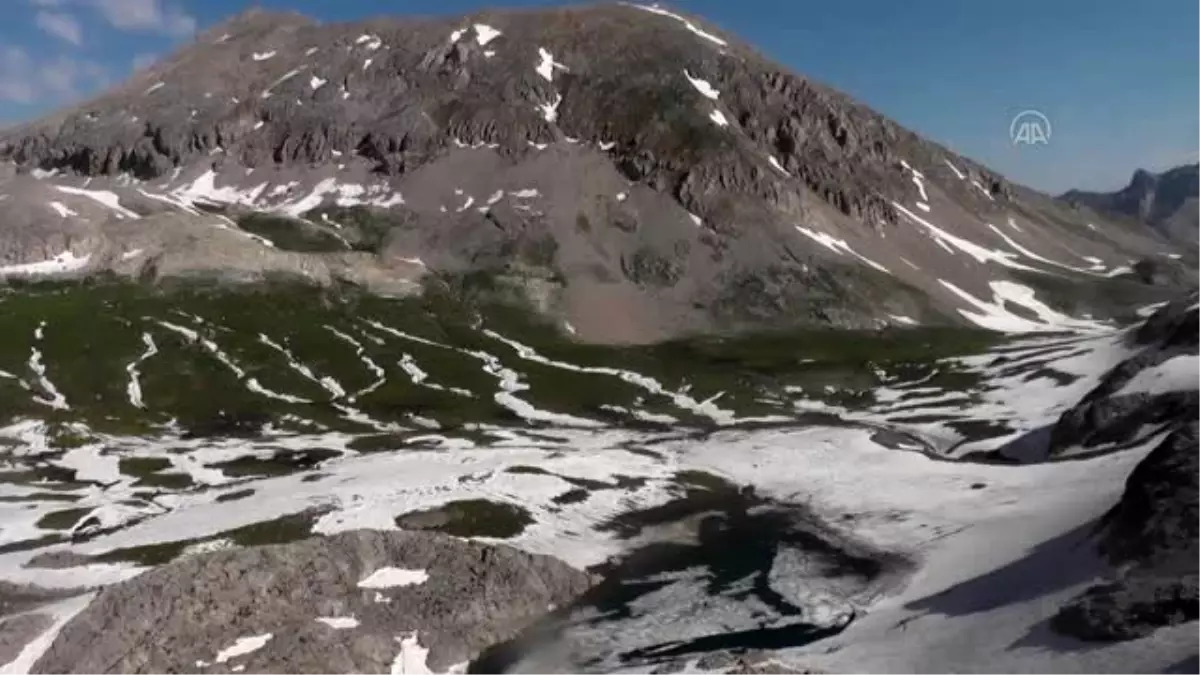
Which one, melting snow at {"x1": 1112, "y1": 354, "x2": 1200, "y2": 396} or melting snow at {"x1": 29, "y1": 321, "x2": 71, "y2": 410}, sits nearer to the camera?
melting snow at {"x1": 1112, "y1": 354, "x2": 1200, "y2": 396}

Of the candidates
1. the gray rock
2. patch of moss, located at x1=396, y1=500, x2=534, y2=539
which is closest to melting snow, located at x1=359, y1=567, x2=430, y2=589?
patch of moss, located at x1=396, y1=500, x2=534, y2=539

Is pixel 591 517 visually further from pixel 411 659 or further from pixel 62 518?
pixel 62 518

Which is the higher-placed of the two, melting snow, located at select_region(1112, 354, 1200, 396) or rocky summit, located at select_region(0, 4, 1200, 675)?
melting snow, located at select_region(1112, 354, 1200, 396)

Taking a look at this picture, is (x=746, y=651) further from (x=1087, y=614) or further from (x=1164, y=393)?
(x=1164, y=393)

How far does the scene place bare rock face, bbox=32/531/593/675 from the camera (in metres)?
51.8

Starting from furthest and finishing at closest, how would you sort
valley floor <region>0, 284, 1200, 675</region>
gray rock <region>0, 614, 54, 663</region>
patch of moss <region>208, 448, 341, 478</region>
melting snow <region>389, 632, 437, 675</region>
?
patch of moss <region>208, 448, 341, 478</region>, melting snow <region>389, 632, 437, 675</region>, valley floor <region>0, 284, 1200, 675</region>, gray rock <region>0, 614, 54, 663</region>

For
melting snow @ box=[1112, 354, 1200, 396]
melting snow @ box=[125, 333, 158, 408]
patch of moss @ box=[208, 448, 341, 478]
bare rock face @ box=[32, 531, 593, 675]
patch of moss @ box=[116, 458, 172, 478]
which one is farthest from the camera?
melting snow @ box=[125, 333, 158, 408]

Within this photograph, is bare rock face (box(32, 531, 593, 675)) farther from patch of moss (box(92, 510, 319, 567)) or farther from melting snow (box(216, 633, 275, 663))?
patch of moss (box(92, 510, 319, 567))

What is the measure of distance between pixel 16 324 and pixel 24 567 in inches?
4921

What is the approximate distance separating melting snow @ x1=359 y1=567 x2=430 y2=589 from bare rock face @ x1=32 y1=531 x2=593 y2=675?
8 cm

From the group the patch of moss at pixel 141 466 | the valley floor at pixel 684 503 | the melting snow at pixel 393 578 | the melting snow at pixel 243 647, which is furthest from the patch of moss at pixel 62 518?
the melting snow at pixel 243 647

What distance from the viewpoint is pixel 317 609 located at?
187ft

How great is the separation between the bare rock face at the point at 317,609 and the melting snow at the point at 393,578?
79mm

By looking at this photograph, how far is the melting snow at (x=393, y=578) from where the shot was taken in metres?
60.4
